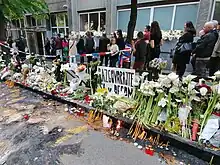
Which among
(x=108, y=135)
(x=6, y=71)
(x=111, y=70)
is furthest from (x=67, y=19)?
(x=108, y=135)

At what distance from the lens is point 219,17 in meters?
6.14

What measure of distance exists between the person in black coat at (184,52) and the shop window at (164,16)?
3715mm

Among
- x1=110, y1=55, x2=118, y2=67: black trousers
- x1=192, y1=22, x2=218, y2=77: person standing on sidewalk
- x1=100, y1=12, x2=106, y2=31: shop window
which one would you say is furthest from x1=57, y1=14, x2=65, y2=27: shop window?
x1=192, y1=22, x2=218, y2=77: person standing on sidewalk

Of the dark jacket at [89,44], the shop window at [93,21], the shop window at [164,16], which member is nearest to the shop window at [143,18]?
the shop window at [164,16]

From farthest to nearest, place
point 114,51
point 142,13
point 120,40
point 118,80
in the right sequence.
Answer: point 142,13, point 120,40, point 114,51, point 118,80

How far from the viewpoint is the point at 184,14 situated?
22.7 feet

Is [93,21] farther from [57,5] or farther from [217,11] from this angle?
[217,11]

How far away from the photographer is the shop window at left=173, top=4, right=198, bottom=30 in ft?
21.9

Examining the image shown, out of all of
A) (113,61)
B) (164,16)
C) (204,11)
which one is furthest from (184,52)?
(164,16)

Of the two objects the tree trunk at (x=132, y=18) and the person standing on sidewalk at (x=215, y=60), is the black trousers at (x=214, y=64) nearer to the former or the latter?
the person standing on sidewalk at (x=215, y=60)

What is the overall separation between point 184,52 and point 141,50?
1035mm

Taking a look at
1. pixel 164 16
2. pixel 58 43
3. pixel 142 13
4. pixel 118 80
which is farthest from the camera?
pixel 58 43

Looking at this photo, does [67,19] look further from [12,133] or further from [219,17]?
[12,133]

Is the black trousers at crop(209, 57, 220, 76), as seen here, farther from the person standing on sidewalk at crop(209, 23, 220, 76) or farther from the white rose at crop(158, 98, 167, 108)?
the white rose at crop(158, 98, 167, 108)
